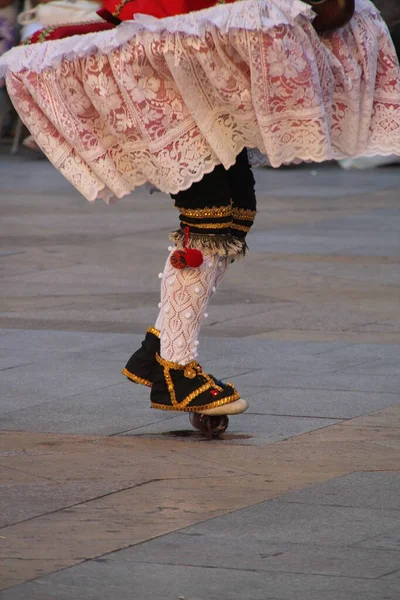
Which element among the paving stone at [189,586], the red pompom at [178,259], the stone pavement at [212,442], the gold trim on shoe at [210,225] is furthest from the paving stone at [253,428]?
the paving stone at [189,586]

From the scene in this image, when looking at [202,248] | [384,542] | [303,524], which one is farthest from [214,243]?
[384,542]

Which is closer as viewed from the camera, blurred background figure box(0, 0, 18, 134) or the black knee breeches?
the black knee breeches

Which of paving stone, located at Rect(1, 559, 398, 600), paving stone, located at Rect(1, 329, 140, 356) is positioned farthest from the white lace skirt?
paving stone, located at Rect(1, 329, 140, 356)

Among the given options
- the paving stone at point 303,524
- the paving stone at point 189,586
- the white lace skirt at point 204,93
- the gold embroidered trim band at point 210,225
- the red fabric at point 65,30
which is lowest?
the paving stone at point 303,524

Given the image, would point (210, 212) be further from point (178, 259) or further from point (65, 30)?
point (65, 30)

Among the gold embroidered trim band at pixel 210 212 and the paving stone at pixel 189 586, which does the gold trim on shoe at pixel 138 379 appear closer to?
the gold embroidered trim band at pixel 210 212

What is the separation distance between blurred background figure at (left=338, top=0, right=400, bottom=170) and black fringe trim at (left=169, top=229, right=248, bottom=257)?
11.2m

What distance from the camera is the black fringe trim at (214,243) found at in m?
4.31

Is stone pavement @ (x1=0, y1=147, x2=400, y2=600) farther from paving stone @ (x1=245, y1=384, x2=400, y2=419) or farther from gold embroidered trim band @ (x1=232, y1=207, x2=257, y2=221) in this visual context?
gold embroidered trim band @ (x1=232, y1=207, x2=257, y2=221)

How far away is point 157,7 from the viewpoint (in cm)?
418

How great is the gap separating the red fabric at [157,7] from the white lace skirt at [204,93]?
70 mm

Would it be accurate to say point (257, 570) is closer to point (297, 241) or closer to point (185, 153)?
point (185, 153)

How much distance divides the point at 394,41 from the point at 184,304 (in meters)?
12.8

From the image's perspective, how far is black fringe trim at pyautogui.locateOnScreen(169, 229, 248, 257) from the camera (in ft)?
14.1
